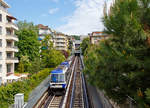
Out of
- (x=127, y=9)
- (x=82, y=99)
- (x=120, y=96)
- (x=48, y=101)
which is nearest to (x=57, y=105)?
(x=48, y=101)

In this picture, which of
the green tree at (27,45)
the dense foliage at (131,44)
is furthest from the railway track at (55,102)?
the green tree at (27,45)

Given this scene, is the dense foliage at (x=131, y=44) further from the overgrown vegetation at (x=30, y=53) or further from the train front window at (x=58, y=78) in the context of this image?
the overgrown vegetation at (x=30, y=53)

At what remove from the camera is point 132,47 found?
12.6ft

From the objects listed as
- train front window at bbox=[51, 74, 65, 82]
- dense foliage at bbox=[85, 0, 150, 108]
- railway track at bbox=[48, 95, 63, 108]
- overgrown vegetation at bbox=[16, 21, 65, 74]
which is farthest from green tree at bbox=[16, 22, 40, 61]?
dense foliage at bbox=[85, 0, 150, 108]

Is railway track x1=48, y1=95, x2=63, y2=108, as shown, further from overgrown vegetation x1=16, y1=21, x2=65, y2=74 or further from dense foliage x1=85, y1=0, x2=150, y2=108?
overgrown vegetation x1=16, y1=21, x2=65, y2=74

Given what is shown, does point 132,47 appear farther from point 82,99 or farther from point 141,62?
point 82,99

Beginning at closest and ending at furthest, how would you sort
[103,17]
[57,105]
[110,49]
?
[110,49] → [103,17] → [57,105]

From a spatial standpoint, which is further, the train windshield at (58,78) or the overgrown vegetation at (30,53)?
the overgrown vegetation at (30,53)

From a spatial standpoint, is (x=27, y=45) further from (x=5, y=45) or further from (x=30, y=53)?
(x=5, y=45)

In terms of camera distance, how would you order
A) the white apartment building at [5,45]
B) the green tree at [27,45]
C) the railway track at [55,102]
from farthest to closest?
the green tree at [27,45] → the white apartment building at [5,45] → the railway track at [55,102]

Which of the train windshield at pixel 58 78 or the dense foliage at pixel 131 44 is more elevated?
the dense foliage at pixel 131 44

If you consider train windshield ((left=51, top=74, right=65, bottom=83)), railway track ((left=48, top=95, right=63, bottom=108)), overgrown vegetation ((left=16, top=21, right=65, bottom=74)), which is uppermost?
overgrown vegetation ((left=16, top=21, right=65, bottom=74))

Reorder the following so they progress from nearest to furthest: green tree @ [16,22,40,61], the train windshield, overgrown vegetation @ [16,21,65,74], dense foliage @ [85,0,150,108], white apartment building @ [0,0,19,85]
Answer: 1. dense foliage @ [85,0,150,108]
2. the train windshield
3. white apartment building @ [0,0,19,85]
4. overgrown vegetation @ [16,21,65,74]
5. green tree @ [16,22,40,61]

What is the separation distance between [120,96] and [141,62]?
6.49 feet
